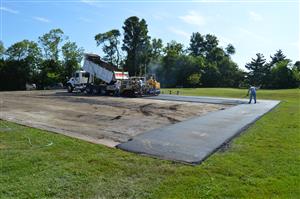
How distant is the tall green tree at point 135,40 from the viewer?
71125 millimetres

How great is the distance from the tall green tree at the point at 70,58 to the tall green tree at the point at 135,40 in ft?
34.3

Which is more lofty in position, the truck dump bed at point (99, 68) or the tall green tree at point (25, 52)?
the tall green tree at point (25, 52)

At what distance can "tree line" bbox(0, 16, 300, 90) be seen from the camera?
62.5m

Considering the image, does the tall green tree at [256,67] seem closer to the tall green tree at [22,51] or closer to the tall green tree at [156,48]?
the tall green tree at [156,48]

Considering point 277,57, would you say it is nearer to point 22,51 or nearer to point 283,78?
point 283,78

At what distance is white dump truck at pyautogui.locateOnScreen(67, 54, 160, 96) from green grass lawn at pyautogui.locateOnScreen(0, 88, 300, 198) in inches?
864

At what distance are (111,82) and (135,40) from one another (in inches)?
1630

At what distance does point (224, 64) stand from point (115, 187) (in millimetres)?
83110

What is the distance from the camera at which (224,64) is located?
3356 inches

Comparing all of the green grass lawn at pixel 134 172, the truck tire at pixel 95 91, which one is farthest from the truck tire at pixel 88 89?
the green grass lawn at pixel 134 172

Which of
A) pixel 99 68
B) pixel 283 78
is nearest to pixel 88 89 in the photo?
pixel 99 68

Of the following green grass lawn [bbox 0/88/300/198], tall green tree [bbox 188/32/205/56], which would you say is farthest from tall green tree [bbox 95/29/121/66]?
green grass lawn [bbox 0/88/300/198]

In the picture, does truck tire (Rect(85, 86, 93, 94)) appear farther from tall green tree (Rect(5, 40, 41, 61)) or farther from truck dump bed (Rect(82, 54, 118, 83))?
tall green tree (Rect(5, 40, 41, 61))

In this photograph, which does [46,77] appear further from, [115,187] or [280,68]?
[115,187]
